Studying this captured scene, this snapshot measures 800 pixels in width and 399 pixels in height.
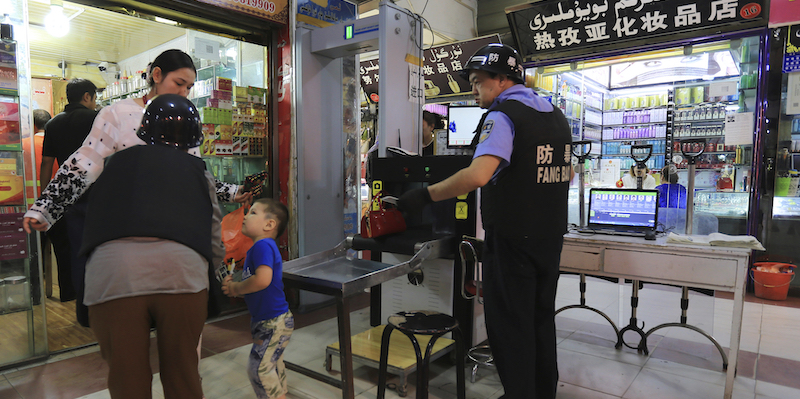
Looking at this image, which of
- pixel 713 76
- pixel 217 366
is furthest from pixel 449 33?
pixel 217 366

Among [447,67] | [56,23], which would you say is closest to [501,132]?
[447,67]

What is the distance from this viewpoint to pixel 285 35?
4.12m

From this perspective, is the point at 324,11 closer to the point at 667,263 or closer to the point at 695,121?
the point at 667,263

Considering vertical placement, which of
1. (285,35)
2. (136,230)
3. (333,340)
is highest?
(285,35)

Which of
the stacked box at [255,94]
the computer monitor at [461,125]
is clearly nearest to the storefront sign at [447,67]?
the computer monitor at [461,125]

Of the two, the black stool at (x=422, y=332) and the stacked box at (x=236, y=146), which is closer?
the black stool at (x=422, y=332)

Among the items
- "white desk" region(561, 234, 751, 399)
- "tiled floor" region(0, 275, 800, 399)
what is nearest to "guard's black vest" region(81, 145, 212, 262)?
"tiled floor" region(0, 275, 800, 399)

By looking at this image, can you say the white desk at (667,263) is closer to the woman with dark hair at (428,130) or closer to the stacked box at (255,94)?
the woman with dark hair at (428,130)

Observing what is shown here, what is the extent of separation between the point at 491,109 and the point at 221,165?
280 cm

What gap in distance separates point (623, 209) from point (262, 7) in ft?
10.6

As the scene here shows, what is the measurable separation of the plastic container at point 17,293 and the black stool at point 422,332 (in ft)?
8.11

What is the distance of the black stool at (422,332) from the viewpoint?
202 centimetres

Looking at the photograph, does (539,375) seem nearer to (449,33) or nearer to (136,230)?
(136,230)

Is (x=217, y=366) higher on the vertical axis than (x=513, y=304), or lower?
lower
